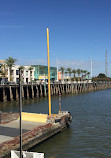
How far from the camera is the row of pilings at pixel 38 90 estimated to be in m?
51.3

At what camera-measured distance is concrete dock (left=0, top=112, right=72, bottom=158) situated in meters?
13.9

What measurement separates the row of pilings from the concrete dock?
1174 inches

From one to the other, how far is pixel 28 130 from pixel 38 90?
1913 inches

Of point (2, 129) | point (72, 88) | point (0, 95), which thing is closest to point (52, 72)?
point (72, 88)

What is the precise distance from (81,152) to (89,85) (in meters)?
89.6

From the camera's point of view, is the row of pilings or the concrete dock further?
the row of pilings

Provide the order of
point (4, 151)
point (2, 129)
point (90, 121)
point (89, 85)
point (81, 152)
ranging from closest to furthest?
1. point (4, 151)
2. point (81, 152)
3. point (2, 129)
4. point (90, 121)
5. point (89, 85)

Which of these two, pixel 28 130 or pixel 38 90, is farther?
pixel 38 90

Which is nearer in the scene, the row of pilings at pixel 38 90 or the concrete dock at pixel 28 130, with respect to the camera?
the concrete dock at pixel 28 130

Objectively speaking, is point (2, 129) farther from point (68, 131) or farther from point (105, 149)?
point (105, 149)

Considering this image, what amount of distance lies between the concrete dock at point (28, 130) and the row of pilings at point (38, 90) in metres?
29.8

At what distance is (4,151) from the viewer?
517 inches

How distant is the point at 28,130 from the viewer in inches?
669

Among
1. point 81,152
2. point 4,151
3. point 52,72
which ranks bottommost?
point 81,152
